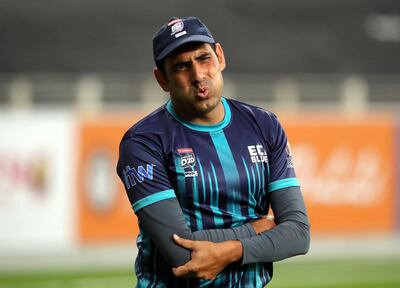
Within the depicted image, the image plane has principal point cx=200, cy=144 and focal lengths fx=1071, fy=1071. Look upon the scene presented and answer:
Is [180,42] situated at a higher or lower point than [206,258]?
higher

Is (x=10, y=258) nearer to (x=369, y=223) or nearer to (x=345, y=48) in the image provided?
(x=369, y=223)

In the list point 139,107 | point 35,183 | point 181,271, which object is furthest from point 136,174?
point 139,107

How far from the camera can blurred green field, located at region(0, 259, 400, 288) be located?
11.4 m

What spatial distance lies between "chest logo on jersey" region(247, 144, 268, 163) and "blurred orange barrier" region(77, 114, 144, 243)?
9405 millimetres

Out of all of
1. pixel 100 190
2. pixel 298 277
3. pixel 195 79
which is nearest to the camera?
pixel 195 79

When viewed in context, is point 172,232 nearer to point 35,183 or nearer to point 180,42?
point 180,42

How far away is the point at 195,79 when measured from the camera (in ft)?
14.8

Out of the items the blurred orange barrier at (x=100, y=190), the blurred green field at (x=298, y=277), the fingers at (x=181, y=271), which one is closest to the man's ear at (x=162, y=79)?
the fingers at (x=181, y=271)

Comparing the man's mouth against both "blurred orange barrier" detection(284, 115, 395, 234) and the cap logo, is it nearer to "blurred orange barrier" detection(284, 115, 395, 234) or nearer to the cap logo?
the cap logo

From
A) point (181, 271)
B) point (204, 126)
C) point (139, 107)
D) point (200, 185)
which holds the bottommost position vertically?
point (181, 271)

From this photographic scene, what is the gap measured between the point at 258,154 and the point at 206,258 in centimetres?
52

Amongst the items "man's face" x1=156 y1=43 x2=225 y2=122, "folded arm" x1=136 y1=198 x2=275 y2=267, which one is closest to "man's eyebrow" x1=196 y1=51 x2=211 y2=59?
"man's face" x1=156 y1=43 x2=225 y2=122

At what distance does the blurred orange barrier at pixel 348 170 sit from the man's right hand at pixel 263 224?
10404 mm

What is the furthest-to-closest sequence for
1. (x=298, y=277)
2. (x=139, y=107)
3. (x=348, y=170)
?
(x=139, y=107) < (x=348, y=170) < (x=298, y=277)
